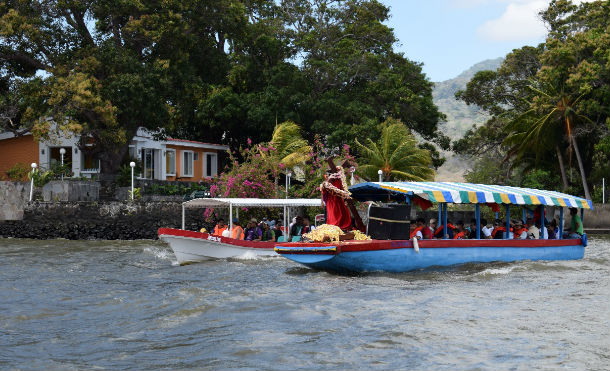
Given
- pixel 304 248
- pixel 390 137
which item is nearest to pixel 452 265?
pixel 304 248

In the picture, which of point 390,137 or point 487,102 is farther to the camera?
point 487,102

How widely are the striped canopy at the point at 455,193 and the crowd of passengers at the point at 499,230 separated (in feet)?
3.03

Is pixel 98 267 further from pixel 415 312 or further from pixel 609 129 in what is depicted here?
pixel 609 129

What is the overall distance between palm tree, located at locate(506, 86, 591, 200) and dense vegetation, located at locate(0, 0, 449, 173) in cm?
567

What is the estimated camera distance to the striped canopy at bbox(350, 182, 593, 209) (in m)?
18.9

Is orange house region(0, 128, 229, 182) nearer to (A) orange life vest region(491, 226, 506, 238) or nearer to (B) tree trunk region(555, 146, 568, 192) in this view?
(B) tree trunk region(555, 146, 568, 192)

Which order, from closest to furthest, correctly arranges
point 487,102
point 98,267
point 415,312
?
point 415,312 → point 98,267 → point 487,102

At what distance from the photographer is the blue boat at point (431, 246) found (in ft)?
56.8

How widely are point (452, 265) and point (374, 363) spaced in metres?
9.61

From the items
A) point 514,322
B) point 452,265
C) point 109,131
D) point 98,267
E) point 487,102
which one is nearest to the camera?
point 514,322

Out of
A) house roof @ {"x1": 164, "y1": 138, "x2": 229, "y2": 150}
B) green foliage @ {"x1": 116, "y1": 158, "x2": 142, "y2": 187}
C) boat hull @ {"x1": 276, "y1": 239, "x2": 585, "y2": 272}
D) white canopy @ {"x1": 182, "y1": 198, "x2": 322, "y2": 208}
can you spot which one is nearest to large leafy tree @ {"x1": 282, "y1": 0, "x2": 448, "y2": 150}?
house roof @ {"x1": 164, "y1": 138, "x2": 229, "y2": 150}

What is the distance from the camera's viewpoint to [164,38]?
40.0 metres

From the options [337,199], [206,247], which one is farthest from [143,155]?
[337,199]

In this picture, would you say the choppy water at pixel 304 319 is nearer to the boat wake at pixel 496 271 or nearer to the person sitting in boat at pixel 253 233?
the boat wake at pixel 496 271
